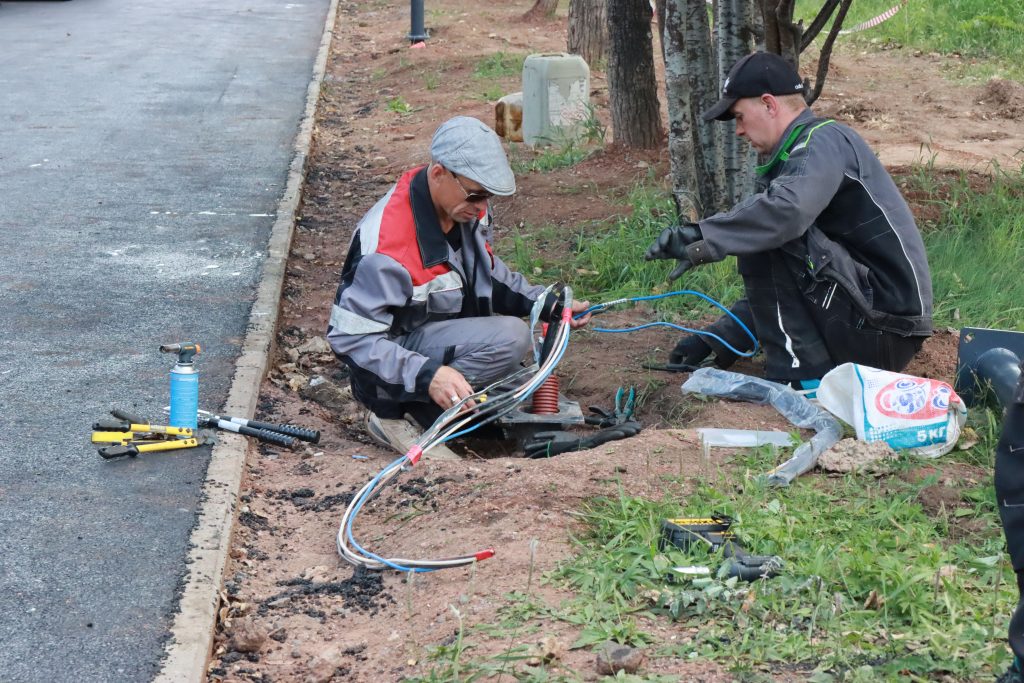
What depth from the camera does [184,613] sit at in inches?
141

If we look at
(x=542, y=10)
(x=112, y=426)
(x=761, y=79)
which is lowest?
(x=542, y=10)

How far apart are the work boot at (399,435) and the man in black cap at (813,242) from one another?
1.20 meters

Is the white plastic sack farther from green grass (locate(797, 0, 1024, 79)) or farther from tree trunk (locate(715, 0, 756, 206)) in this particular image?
green grass (locate(797, 0, 1024, 79))

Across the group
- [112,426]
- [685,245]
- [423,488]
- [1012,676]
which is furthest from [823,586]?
[112,426]

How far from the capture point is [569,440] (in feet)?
16.3

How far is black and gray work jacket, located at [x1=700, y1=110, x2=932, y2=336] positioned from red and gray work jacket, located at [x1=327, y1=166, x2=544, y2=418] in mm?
1080

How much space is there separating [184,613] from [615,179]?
615 cm

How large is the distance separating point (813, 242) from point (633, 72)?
5.05 meters

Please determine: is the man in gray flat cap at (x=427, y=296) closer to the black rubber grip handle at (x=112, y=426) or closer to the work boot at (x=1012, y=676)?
the black rubber grip handle at (x=112, y=426)

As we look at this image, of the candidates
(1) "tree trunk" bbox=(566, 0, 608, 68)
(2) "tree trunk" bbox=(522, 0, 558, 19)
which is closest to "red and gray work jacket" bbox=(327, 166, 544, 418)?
(1) "tree trunk" bbox=(566, 0, 608, 68)

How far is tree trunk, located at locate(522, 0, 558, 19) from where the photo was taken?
18953 millimetres

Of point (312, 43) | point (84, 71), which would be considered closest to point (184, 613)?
point (84, 71)

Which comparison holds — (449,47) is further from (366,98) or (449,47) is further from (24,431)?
(24,431)

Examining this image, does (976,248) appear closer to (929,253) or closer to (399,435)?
(929,253)
